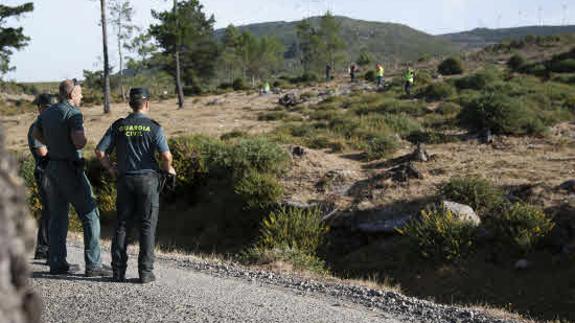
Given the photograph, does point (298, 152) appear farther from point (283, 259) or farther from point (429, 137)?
point (283, 259)

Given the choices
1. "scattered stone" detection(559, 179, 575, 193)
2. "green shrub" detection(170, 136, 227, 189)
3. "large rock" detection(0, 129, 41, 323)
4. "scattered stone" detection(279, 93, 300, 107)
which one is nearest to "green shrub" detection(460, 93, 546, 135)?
"scattered stone" detection(559, 179, 575, 193)

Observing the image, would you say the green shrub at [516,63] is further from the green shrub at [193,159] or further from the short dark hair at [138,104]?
the short dark hair at [138,104]

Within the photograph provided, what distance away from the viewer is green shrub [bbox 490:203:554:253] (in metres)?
10.2

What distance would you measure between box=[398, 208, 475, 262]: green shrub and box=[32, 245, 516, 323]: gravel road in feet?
12.4

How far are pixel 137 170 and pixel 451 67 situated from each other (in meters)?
40.1

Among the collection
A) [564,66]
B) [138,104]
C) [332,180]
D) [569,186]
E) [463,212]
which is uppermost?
[564,66]

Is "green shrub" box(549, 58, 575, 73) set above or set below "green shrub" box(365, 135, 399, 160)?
above

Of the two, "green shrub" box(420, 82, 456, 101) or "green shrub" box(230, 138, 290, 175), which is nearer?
"green shrub" box(230, 138, 290, 175)

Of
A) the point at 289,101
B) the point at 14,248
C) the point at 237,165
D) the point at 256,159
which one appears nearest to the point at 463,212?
the point at 256,159

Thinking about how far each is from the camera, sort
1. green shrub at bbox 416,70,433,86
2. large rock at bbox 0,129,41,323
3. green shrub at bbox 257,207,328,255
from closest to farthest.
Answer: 1. large rock at bbox 0,129,41,323
2. green shrub at bbox 257,207,328,255
3. green shrub at bbox 416,70,433,86

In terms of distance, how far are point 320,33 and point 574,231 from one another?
69.5 metres

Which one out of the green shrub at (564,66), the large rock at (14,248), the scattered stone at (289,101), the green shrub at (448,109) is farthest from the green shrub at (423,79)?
the large rock at (14,248)

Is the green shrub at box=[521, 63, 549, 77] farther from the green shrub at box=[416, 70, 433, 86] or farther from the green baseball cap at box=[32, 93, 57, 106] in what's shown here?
the green baseball cap at box=[32, 93, 57, 106]

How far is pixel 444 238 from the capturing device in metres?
10.5
